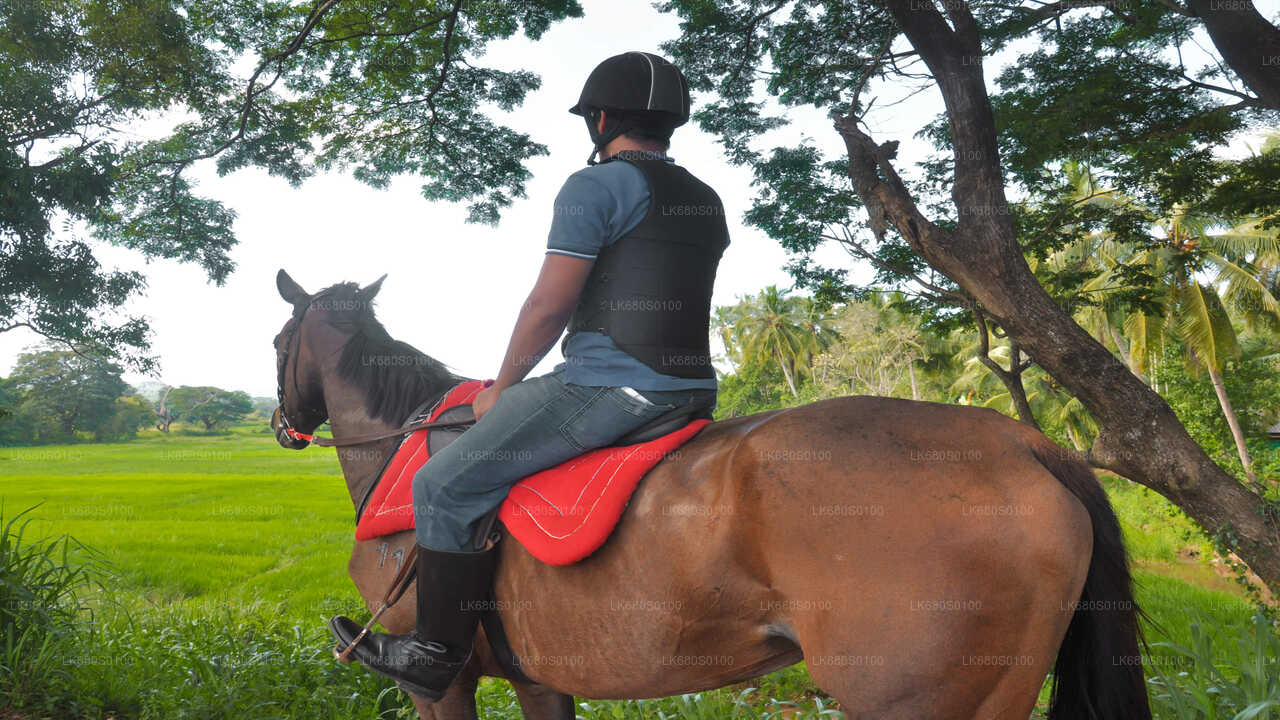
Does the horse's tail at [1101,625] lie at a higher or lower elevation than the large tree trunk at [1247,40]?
lower

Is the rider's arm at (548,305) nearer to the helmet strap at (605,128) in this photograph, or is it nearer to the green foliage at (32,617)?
the helmet strap at (605,128)

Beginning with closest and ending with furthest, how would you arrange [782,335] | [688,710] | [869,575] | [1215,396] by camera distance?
[869,575]
[688,710]
[1215,396]
[782,335]

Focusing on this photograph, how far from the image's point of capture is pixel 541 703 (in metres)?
2.69

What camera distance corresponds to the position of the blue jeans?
1949 millimetres

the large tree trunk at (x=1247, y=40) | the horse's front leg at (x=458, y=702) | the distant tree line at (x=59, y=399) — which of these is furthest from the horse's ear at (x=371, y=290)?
the distant tree line at (x=59, y=399)

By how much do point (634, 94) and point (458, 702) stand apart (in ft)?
7.62

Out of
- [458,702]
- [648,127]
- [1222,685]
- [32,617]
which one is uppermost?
[648,127]

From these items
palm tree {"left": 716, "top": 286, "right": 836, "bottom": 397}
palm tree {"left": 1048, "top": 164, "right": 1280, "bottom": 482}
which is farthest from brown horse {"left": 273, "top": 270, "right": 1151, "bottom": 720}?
palm tree {"left": 716, "top": 286, "right": 836, "bottom": 397}

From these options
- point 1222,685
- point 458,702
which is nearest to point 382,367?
point 458,702

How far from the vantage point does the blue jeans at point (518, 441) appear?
1.95m

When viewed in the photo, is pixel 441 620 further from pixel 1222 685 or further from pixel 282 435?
pixel 1222 685

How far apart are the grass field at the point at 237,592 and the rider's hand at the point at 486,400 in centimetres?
188

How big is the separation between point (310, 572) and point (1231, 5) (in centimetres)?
1315

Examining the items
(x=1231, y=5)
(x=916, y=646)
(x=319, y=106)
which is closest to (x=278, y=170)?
(x=319, y=106)
